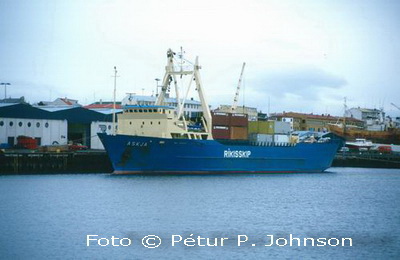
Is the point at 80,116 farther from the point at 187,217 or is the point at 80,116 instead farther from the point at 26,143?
the point at 187,217

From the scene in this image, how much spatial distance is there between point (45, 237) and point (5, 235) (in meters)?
1.65

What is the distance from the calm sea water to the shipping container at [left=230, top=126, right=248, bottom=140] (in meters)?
9.77

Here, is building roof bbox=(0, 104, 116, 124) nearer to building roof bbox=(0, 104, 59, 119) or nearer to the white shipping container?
building roof bbox=(0, 104, 59, 119)

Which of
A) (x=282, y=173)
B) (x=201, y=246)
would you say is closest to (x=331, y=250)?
(x=201, y=246)

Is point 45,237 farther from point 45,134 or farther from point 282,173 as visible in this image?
point 45,134

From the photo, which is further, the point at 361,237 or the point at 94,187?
the point at 94,187

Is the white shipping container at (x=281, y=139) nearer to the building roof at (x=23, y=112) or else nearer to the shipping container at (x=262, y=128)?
the shipping container at (x=262, y=128)

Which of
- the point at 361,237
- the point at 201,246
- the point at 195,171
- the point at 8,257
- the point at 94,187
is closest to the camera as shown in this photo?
the point at 8,257

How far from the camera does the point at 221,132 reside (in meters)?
53.6

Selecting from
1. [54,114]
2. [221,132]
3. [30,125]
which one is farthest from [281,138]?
[30,125]

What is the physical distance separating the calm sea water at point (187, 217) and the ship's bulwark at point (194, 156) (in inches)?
50.9

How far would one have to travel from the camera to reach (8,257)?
2058 cm

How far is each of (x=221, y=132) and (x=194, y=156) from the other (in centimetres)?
784

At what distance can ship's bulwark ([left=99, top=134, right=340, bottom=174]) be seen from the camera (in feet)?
145
